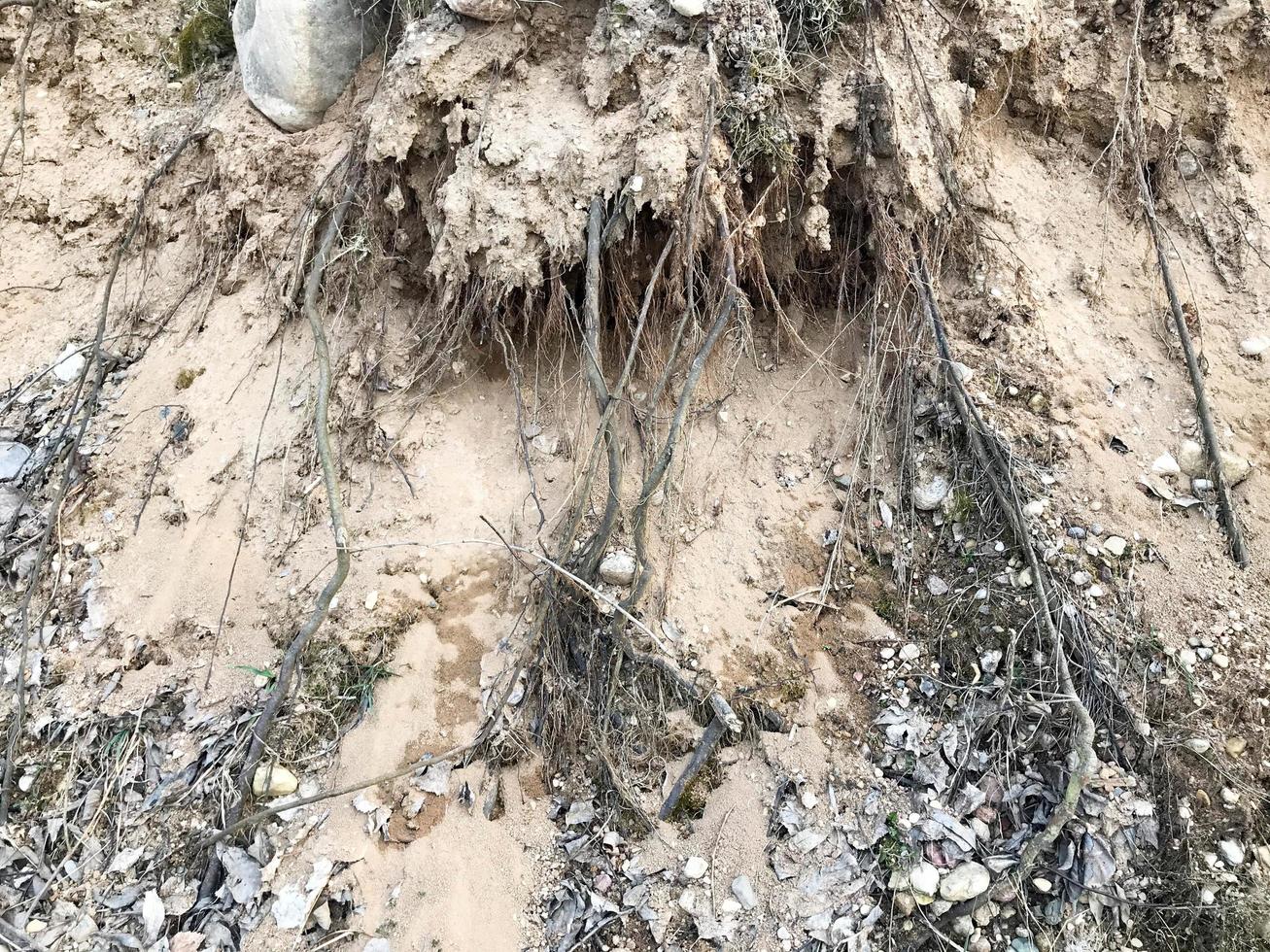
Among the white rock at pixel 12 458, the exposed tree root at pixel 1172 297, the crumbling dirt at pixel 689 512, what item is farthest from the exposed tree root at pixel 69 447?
the exposed tree root at pixel 1172 297

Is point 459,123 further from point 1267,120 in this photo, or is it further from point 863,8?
point 1267,120

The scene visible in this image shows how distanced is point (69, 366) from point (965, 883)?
146 inches

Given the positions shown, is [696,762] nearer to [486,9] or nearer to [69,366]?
[486,9]

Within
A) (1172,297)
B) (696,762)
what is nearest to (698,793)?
(696,762)

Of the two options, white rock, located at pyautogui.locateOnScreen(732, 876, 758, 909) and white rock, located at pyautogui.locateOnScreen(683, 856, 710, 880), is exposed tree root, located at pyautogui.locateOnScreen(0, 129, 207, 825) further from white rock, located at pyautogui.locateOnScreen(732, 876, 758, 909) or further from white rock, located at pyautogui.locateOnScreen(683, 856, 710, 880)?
white rock, located at pyautogui.locateOnScreen(732, 876, 758, 909)

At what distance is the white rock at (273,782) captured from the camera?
2.19 meters

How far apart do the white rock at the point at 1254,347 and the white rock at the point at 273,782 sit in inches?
126

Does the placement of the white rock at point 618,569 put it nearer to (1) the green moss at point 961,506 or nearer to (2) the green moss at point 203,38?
(1) the green moss at point 961,506

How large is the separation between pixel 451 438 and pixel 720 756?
136 centimetres

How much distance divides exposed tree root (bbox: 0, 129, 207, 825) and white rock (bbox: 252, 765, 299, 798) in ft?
2.51

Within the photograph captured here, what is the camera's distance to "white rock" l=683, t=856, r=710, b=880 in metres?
2.08

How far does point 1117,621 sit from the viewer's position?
7.22 feet

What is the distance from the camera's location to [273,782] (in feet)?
7.21

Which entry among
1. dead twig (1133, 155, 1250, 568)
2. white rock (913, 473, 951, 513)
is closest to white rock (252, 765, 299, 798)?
white rock (913, 473, 951, 513)
